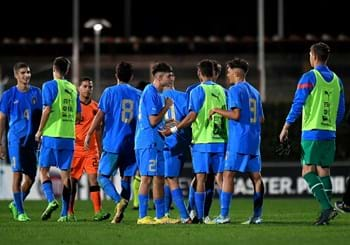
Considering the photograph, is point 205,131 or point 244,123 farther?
Result: point 205,131

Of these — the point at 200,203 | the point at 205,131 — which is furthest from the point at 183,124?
the point at 200,203

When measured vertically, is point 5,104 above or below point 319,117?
above

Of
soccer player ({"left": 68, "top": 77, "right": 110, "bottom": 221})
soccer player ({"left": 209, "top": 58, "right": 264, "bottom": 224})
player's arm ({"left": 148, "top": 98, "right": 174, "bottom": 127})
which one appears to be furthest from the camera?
soccer player ({"left": 68, "top": 77, "right": 110, "bottom": 221})

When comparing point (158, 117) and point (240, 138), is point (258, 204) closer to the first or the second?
point (240, 138)

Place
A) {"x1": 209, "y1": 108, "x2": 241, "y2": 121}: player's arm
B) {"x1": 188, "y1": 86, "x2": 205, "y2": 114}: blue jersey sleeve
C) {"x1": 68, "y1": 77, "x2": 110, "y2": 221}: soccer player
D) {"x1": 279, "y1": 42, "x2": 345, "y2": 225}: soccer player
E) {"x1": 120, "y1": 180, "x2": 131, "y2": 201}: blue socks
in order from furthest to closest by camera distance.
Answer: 1. {"x1": 68, "y1": 77, "x2": 110, "y2": 221}: soccer player
2. {"x1": 188, "y1": 86, "x2": 205, "y2": 114}: blue jersey sleeve
3. {"x1": 120, "y1": 180, "x2": 131, "y2": 201}: blue socks
4. {"x1": 209, "y1": 108, "x2": 241, "y2": 121}: player's arm
5. {"x1": 279, "y1": 42, "x2": 345, "y2": 225}: soccer player

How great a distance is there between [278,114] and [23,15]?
40.3 m

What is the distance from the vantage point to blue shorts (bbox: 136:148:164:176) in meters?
18.1

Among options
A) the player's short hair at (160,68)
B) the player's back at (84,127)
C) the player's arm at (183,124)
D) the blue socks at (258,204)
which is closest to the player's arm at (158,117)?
the player's arm at (183,124)

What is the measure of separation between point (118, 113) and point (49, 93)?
1.18m

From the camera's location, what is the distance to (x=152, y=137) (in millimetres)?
18141

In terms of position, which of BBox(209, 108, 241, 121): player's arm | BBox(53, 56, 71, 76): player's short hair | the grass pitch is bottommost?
the grass pitch

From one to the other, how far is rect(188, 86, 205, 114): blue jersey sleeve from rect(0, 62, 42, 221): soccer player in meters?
2.78

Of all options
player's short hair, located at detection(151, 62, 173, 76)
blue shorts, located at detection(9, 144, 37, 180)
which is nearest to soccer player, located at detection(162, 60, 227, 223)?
player's short hair, located at detection(151, 62, 173, 76)

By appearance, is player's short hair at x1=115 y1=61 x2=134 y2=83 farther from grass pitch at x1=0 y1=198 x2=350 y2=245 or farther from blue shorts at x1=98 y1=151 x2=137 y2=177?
grass pitch at x1=0 y1=198 x2=350 y2=245
